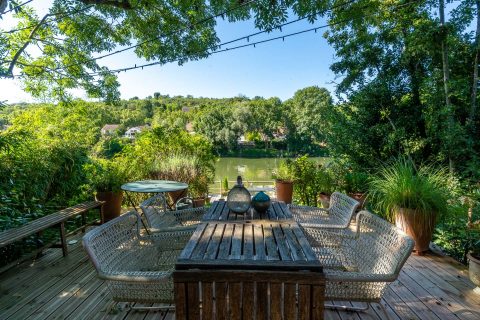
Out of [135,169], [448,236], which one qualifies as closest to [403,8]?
[448,236]

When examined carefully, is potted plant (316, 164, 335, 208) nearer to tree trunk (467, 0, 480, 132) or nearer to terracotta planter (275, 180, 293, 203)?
terracotta planter (275, 180, 293, 203)

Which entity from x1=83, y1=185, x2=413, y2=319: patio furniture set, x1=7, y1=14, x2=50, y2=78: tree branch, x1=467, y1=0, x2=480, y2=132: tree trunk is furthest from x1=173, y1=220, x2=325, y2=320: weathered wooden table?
x1=7, y1=14, x2=50, y2=78: tree branch

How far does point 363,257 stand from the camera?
204 centimetres

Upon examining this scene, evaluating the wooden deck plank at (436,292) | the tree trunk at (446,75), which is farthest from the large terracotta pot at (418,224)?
the tree trunk at (446,75)

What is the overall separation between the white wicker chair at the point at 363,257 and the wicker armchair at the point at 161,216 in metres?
1.27

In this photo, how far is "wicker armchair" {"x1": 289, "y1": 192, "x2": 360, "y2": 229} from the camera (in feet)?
8.26

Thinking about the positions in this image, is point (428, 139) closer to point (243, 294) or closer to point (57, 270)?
point (243, 294)

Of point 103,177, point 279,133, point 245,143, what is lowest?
point 103,177

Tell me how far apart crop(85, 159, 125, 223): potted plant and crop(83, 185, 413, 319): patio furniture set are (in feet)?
7.50

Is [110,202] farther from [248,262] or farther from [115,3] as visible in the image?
[248,262]

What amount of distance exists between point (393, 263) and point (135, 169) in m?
4.85

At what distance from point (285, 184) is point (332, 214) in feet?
7.75

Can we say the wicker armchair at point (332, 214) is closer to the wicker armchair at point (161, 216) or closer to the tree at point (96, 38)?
the wicker armchair at point (161, 216)

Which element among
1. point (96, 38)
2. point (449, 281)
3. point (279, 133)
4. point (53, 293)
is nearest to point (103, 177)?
point (53, 293)
